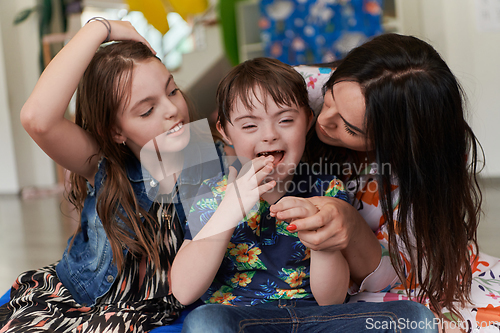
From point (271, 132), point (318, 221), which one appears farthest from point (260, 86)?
point (318, 221)

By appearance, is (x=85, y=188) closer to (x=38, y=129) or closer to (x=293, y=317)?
(x=38, y=129)

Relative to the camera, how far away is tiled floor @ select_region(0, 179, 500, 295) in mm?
1920

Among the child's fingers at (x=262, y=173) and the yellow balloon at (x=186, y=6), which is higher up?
the yellow balloon at (x=186, y=6)

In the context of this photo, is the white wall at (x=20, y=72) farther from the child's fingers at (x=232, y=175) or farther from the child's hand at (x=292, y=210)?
the child's hand at (x=292, y=210)

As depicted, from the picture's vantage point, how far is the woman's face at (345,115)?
82 centimetres

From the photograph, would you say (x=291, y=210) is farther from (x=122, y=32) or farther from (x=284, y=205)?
(x=122, y=32)

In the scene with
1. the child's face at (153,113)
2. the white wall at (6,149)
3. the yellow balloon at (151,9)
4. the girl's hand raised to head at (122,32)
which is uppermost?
the yellow balloon at (151,9)

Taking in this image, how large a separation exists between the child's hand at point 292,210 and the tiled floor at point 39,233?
2.79 ft

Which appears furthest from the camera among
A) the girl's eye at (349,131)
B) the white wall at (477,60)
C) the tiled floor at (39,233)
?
the white wall at (477,60)

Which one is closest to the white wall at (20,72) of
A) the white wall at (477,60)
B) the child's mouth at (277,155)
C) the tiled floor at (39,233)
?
the tiled floor at (39,233)

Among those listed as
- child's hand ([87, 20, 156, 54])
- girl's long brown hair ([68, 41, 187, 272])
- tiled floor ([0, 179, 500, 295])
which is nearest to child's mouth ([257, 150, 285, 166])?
girl's long brown hair ([68, 41, 187, 272])

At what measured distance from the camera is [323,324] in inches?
30.7

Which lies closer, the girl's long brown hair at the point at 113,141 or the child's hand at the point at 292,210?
the child's hand at the point at 292,210

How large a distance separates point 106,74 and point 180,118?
193mm
